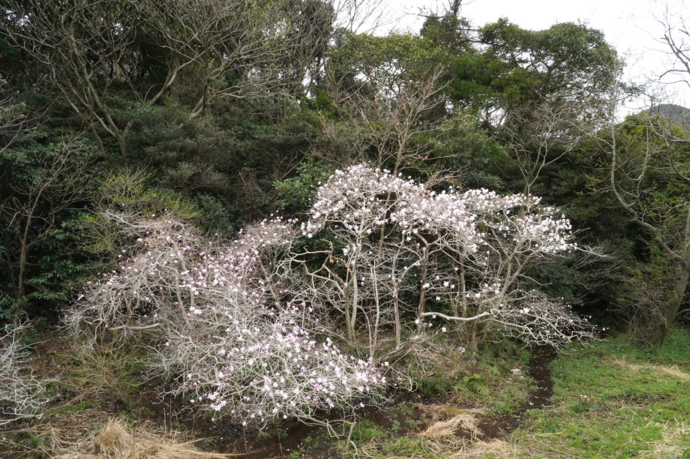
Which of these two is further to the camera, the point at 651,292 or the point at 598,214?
the point at 598,214

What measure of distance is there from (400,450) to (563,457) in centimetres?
191

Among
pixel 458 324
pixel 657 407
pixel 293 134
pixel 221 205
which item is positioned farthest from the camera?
pixel 293 134

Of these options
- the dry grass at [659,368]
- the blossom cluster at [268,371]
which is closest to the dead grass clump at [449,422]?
the blossom cluster at [268,371]

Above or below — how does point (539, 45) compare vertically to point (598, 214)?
above

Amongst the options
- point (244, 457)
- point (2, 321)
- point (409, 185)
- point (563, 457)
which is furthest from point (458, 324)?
point (2, 321)

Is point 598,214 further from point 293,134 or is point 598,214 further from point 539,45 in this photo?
point 293,134

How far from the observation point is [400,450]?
5.34 meters

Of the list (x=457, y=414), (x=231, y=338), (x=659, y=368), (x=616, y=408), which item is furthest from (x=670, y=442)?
(x=231, y=338)

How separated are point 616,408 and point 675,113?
7.20 metres

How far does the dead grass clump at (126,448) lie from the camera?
193 inches

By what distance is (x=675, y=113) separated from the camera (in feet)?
32.1

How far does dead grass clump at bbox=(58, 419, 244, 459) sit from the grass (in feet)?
13.3

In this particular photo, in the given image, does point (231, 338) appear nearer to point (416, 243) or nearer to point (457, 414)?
point (457, 414)

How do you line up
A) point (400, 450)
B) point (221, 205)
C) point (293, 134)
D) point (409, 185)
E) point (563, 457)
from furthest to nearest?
1. point (293, 134)
2. point (221, 205)
3. point (409, 185)
4. point (400, 450)
5. point (563, 457)
